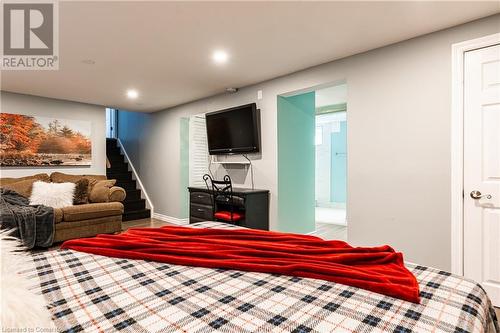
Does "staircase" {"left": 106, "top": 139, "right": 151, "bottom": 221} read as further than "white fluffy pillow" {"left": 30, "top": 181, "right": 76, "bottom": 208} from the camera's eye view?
Yes

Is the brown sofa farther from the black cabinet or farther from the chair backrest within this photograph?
the chair backrest

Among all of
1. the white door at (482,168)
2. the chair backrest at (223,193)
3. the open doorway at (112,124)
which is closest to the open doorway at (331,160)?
the chair backrest at (223,193)

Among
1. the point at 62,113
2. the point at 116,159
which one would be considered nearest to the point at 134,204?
the point at 116,159

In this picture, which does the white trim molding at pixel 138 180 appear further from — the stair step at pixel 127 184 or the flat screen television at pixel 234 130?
the flat screen television at pixel 234 130

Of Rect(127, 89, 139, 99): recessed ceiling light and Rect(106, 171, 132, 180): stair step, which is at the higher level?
Rect(127, 89, 139, 99): recessed ceiling light

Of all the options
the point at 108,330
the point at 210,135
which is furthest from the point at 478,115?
the point at 210,135

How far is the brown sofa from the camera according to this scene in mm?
3992

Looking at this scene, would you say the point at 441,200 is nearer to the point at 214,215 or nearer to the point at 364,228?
the point at 364,228

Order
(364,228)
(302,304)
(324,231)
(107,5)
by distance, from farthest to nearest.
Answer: (324,231) < (364,228) < (107,5) < (302,304)

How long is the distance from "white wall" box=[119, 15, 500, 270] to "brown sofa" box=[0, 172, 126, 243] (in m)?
3.50

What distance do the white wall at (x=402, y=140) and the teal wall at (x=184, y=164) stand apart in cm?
282

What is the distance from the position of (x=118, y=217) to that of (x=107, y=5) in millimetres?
3394

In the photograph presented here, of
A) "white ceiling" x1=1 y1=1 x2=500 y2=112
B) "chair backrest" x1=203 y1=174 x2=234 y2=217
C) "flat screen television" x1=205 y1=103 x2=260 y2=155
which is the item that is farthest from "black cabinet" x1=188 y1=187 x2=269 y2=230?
"white ceiling" x1=1 y1=1 x2=500 y2=112

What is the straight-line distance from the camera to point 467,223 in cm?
242
